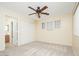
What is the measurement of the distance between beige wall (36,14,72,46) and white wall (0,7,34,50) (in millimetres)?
158

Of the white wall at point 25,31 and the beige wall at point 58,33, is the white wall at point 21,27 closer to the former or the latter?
the white wall at point 25,31

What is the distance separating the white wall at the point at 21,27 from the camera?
1419 millimetres

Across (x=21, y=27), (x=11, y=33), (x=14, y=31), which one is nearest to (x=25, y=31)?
(x=21, y=27)

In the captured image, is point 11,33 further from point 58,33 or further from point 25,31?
point 58,33

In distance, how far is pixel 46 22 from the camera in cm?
163

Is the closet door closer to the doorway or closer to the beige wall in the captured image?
the doorway

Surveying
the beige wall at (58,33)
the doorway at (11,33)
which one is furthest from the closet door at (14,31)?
the beige wall at (58,33)

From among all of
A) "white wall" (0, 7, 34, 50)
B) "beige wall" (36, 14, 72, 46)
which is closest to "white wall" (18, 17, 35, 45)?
"white wall" (0, 7, 34, 50)

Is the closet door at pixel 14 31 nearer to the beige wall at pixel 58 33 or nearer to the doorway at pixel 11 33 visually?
the doorway at pixel 11 33

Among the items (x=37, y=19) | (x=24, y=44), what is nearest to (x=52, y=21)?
(x=37, y=19)

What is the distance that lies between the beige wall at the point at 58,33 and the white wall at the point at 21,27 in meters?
0.16

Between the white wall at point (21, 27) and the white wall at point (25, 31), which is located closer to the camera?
the white wall at point (21, 27)

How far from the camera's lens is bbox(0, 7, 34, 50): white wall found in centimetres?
142

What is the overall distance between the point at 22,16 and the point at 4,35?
48 cm
